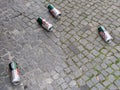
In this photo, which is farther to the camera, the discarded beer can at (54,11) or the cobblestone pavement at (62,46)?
the discarded beer can at (54,11)

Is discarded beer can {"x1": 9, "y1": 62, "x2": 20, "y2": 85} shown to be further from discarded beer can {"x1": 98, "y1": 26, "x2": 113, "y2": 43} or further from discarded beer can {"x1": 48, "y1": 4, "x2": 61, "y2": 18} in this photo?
discarded beer can {"x1": 98, "y1": 26, "x2": 113, "y2": 43}

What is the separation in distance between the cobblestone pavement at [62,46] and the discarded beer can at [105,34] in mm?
120

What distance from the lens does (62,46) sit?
5.78 m

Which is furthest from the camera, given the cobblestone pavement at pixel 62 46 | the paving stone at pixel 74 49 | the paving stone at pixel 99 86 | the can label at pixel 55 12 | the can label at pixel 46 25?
the can label at pixel 55 12

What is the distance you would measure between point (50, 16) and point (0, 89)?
2.77m

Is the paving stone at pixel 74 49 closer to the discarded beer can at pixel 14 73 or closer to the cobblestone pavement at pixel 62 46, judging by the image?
the cobblestone pavement at pixel 62 46

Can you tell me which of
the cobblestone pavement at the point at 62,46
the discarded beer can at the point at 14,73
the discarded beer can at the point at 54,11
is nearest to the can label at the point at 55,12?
the discarded beer can at the point at 54,11

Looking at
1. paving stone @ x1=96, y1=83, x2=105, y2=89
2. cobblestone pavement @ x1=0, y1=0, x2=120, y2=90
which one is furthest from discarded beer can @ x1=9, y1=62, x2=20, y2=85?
paving stone @ x1=96, y1=83, x2=105, y2=89

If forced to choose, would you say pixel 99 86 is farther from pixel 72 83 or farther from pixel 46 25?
pixel 46 25

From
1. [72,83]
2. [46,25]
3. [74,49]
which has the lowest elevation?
[72,83]

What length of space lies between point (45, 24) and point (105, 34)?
1.72 metres

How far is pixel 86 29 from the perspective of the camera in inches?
242

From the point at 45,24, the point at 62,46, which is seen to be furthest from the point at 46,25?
the point at 62,46

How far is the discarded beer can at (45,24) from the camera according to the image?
19.9 ft
